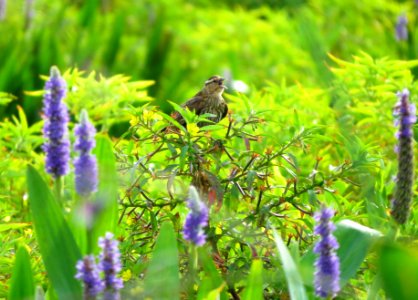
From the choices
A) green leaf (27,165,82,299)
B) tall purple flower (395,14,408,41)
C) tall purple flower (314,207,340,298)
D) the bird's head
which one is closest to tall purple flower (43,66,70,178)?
green leaf (27,165,82,299)

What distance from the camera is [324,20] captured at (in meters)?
9.44

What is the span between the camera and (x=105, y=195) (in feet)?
8.28

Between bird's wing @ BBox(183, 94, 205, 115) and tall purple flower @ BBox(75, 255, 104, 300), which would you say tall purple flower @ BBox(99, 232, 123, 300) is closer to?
tall purple flower @ BBox(75, 255, 104, 300)

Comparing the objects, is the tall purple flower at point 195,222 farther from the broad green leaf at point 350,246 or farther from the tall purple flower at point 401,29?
the tall purple flower at point 401,29

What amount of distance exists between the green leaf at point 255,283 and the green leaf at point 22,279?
1.78 feet

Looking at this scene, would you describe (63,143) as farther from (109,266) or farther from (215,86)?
(215,86)

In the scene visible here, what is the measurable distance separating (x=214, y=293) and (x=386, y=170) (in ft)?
4.74

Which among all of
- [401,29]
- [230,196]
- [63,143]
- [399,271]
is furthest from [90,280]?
[401,29]

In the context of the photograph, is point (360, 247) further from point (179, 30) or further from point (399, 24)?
point (179, 30)

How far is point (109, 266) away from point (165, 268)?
1.20 feet

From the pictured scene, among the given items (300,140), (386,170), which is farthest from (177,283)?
(386,170)

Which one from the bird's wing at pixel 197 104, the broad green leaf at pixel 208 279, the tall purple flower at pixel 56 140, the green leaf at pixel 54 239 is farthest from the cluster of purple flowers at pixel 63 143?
the bird's wing at pixel 197 104

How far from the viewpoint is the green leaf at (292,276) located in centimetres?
224

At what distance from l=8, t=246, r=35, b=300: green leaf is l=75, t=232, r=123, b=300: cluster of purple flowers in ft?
1.48
